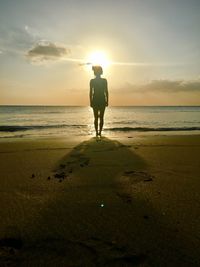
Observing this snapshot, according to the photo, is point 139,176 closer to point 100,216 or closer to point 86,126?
point 100,216

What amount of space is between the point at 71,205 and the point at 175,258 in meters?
1.04

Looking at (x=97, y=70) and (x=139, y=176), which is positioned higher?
(x=97, y=70)

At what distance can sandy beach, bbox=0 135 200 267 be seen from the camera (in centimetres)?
164

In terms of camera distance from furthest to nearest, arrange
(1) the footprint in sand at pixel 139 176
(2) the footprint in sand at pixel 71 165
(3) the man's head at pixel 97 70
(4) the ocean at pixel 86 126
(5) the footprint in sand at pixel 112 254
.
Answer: (4) the ocean at pixel 86 126
(3) the man's head at pixel 97 70
(2) the footprint in sand at pixel 71 165
(1) the footprint in sand at pixel 139 176
(5) the footprint in sand at pixel 112 254

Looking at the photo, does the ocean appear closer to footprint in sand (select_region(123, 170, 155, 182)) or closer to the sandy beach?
footprint in sand (select_region(123, 170, 155, 182))

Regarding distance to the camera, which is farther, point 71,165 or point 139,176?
point 71,165

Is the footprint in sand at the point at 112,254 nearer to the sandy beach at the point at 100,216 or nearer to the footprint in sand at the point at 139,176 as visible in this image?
the sandy beach at the point at 100,216

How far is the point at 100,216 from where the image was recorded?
7.19 ft

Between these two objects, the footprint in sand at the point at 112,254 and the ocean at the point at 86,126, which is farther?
the ocean at the point at 86,126

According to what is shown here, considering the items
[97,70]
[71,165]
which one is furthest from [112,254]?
[97,70]

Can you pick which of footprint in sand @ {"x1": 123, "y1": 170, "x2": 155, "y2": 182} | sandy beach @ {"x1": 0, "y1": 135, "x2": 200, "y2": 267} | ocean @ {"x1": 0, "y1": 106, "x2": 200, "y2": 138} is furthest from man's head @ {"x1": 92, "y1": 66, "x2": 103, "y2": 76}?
footprint in sand @ {"x1": 123, "y1": 170, "x2": 155, "y2": 182}

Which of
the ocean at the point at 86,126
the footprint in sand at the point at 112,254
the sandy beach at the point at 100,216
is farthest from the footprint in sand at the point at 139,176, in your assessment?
the ocean at the point at 86,126

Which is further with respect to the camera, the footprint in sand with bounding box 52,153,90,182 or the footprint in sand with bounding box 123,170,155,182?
the footprint in sand with bounding box 52,153,90,182

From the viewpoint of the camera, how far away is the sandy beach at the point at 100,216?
5.39ft
